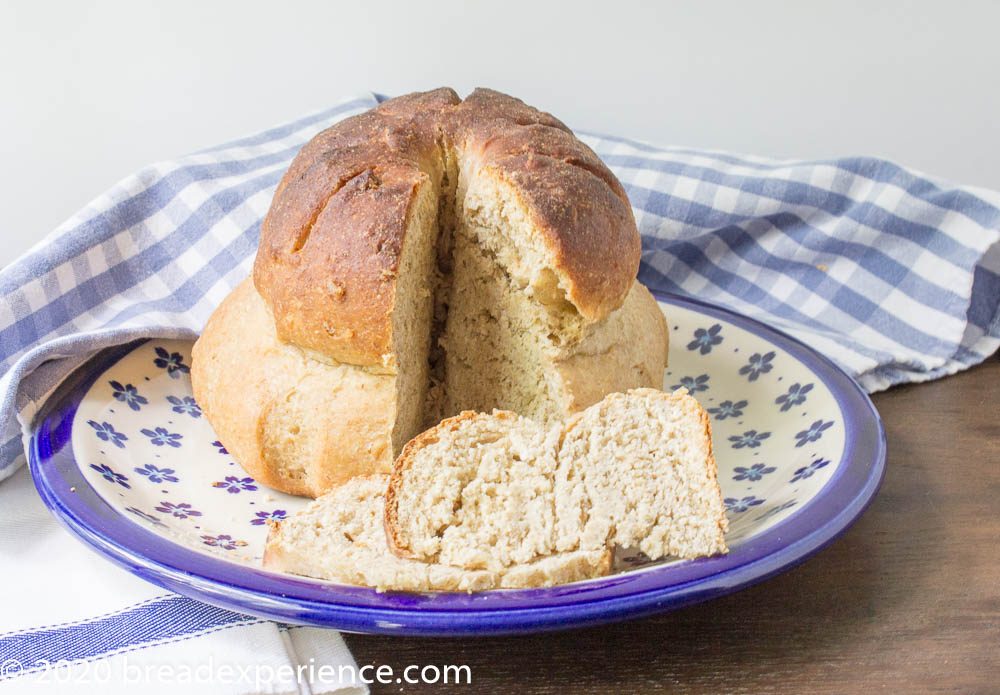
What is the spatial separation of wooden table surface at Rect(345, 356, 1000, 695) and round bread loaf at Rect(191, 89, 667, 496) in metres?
0.66

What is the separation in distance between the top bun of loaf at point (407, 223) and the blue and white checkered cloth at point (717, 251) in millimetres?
856

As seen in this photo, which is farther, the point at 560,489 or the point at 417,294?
the point at 417,294

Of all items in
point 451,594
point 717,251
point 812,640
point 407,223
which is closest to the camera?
point 451,594

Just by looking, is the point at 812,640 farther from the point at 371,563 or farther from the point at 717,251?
the point at 717,251

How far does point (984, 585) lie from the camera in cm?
224

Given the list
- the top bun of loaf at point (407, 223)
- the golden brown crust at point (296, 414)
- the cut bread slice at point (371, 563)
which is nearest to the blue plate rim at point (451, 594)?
the cut bread slice at point (371, 563)

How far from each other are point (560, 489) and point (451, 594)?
336mm

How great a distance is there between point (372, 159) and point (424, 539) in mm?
1021

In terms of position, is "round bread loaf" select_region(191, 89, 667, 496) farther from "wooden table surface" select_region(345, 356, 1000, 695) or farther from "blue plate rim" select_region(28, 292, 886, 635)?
"wooden table surface" select_region(345, 356, 1000, 695)

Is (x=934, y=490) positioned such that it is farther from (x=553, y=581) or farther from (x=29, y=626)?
(x=29, y=626)

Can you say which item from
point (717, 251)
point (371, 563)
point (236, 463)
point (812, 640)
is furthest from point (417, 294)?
point (717, 251)

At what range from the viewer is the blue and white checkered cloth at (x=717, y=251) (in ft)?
10.5

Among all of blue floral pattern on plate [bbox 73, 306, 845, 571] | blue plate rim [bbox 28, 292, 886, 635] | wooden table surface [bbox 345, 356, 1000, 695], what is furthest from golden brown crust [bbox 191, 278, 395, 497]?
wooden table surface [bbox 345, 356, 1000, 695]

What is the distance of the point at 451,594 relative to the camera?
1905 mm
